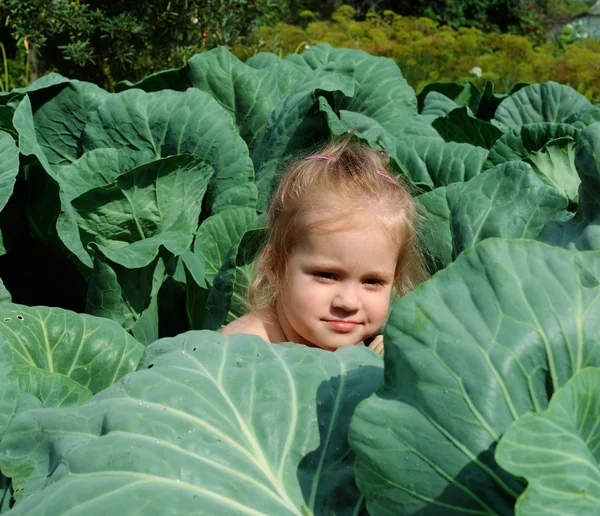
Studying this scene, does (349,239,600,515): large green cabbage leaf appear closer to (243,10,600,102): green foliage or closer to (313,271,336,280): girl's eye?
(313,271,336,280): girl's eye

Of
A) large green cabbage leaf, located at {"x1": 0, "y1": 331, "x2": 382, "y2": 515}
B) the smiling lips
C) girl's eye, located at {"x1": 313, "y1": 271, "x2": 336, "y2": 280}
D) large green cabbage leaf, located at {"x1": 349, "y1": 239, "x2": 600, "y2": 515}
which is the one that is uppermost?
large green cabbage leaf, located at {"x1": 349, "y1": 239, "x2": 600, "y2": 515}

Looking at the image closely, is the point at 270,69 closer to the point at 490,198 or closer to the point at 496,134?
the point at 496,134

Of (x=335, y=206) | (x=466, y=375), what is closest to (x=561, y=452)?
(x=466, y=375)

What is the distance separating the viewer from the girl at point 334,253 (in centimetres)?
212

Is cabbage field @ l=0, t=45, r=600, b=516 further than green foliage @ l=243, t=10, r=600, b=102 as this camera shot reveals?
No

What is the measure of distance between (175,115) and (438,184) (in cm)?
95

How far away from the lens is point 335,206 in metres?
2.15

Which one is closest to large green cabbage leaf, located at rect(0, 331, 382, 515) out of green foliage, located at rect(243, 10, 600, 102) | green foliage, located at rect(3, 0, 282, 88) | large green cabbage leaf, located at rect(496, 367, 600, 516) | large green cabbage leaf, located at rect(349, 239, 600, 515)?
large green cabbage leaf, located at rect(349, 239, 600, 515)

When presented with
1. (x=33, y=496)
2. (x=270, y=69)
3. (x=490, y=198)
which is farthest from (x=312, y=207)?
(x=270, y=69)

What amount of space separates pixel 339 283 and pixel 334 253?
8 centimetres

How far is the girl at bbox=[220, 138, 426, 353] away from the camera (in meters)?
2.12

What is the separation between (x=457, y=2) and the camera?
16828mm

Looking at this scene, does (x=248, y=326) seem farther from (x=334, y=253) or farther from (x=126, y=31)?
(x=126, y=31)

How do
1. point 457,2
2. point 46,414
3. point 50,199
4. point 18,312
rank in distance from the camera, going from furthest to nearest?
point 457,2
point 50,199
point 18,312
point 46,414
